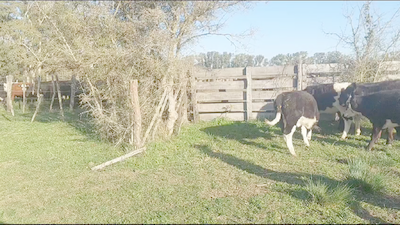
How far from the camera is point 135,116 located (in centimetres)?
733

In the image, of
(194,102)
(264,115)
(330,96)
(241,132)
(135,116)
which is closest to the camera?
(135,116)

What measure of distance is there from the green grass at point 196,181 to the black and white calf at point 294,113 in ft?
1.67

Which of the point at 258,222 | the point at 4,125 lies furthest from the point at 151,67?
the point at 4,125

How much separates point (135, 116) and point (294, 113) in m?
3.81

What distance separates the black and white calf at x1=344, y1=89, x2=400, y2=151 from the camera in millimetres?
6954

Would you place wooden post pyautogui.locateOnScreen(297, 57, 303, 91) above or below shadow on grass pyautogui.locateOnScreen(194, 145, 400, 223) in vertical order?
above

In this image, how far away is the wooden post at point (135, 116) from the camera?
716 cm

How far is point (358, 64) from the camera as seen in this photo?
10.7m

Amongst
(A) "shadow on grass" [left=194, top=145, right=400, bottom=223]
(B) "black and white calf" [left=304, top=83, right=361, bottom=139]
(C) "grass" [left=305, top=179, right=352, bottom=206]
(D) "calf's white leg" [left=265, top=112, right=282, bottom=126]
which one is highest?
(B) "black and white calf" [left=304, top=83, right=361, bottom=139]

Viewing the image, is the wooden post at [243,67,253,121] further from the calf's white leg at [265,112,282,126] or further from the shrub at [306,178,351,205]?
the shrub at [306,178,351,205]

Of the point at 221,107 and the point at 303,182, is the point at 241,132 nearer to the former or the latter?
the point at 221,107

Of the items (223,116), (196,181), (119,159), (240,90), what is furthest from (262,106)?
(196,181)

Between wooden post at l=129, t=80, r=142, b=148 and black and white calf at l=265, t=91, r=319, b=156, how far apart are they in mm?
3096

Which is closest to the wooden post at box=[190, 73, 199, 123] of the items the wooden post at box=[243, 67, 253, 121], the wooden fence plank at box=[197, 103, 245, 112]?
the wooden fence plank at box=[197, 103, 245, 112]
